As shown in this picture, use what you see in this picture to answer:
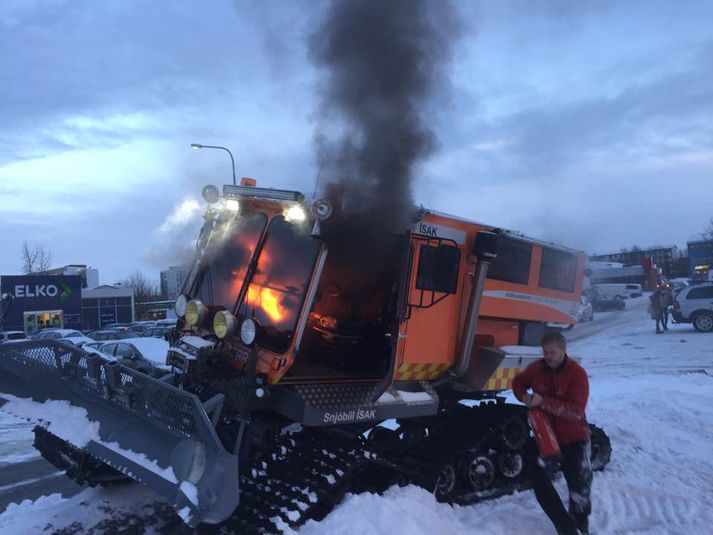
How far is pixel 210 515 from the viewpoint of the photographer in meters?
3.78

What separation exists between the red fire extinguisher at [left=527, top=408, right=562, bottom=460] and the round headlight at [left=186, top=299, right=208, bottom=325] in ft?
9.72

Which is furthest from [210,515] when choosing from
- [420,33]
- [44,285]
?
[44,285]

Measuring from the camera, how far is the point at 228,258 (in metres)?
5.88

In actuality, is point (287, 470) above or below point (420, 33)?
below

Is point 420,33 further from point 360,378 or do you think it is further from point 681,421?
point 681,421

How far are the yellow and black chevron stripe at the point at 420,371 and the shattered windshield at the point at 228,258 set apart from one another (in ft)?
5.44

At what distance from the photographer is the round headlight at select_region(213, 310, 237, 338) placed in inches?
199

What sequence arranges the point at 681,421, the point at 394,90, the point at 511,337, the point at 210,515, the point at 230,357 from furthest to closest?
1. the point at 681,421
2. the point at 511,337
3. the point at 394,90
4. the point at 230,357
5. the point at 210,515

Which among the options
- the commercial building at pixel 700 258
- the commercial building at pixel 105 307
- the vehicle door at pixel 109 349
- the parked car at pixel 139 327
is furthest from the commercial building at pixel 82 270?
the commercial building at pixel 700 258

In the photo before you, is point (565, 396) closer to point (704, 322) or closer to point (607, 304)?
point (704, 322)

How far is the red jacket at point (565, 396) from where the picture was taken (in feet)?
15.9

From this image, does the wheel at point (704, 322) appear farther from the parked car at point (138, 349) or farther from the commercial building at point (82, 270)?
the commercial building at point (82, 270)

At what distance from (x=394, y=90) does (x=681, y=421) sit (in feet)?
20.1

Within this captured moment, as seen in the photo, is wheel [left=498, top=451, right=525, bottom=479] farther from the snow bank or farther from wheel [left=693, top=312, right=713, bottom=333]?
wheel [left=693, top=312, right=713, bottom=333]
